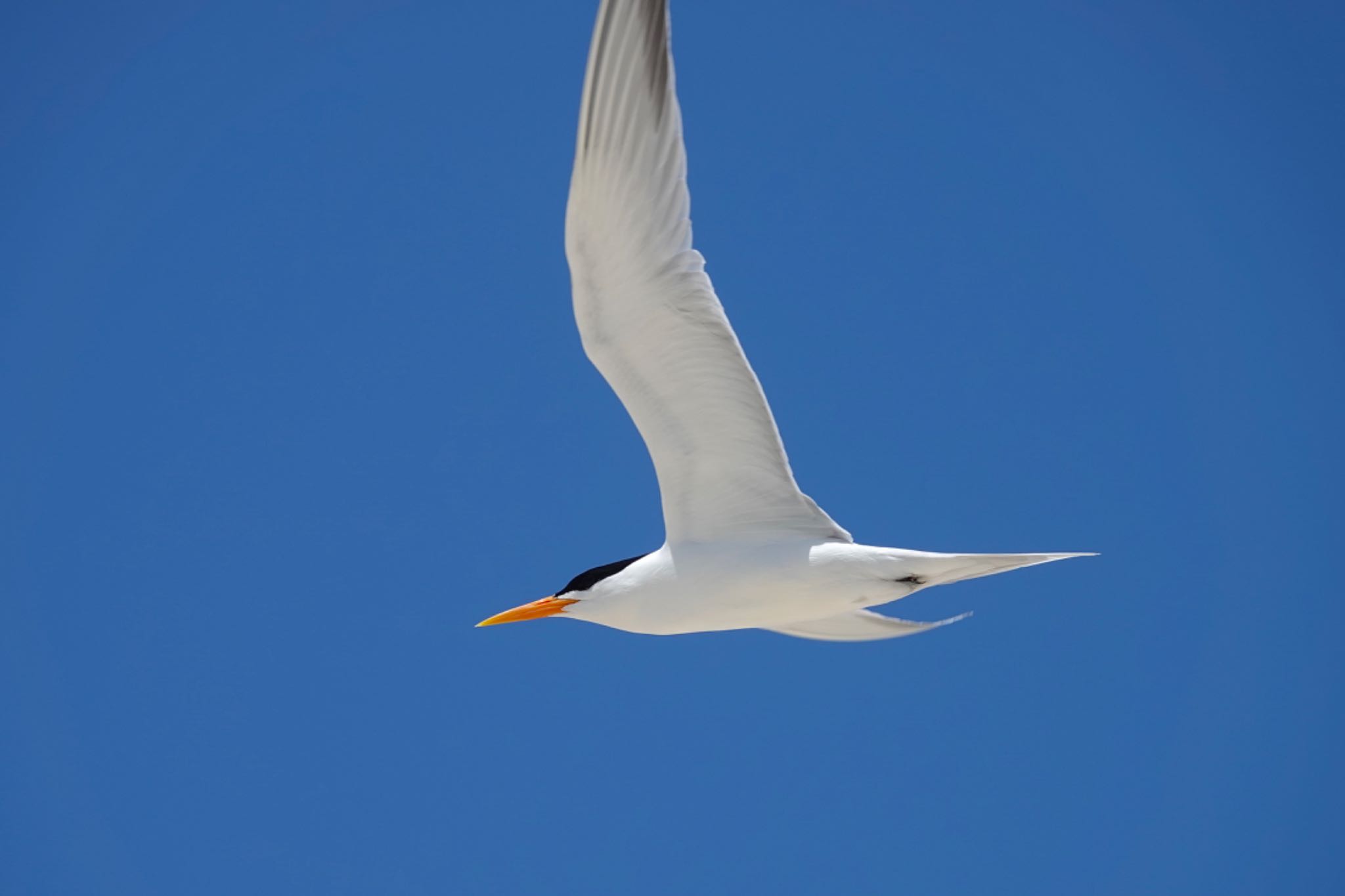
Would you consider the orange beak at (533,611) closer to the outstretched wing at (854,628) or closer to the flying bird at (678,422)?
the flying bird at (678,422)

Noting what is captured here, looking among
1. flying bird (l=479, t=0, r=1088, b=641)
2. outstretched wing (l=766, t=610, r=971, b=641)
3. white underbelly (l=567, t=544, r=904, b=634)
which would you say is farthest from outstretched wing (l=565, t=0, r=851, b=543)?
outstretched wing (l=766, t=610, r=971, b=641)

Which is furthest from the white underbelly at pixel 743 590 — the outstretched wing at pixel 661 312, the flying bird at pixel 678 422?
the outstretched wing at pixel 661 312

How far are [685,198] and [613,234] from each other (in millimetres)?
374

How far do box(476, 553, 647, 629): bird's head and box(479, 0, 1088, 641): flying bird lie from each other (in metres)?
0.01

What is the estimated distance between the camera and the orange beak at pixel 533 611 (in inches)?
286

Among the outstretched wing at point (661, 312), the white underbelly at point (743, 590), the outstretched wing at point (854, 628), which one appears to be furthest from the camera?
the outstretched wing at point (854, 628)

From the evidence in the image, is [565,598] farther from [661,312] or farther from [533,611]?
[661,312]

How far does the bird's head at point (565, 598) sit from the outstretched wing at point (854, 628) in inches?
45.7

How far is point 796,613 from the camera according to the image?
690cm

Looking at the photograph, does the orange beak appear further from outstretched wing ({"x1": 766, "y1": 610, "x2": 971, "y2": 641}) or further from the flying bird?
outstretched wing ({"x1": 766, "y1": 610, "x2": 971, "y2": 641})

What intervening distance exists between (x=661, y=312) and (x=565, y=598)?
79.9 inches

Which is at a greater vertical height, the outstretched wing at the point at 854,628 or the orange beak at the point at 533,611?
the orange beak at the point at 533,611

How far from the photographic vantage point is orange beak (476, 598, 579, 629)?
7262mm

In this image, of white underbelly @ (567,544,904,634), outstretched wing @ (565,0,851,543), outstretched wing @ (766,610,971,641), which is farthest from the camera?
outstretched wing @ (766,610,971,641)
